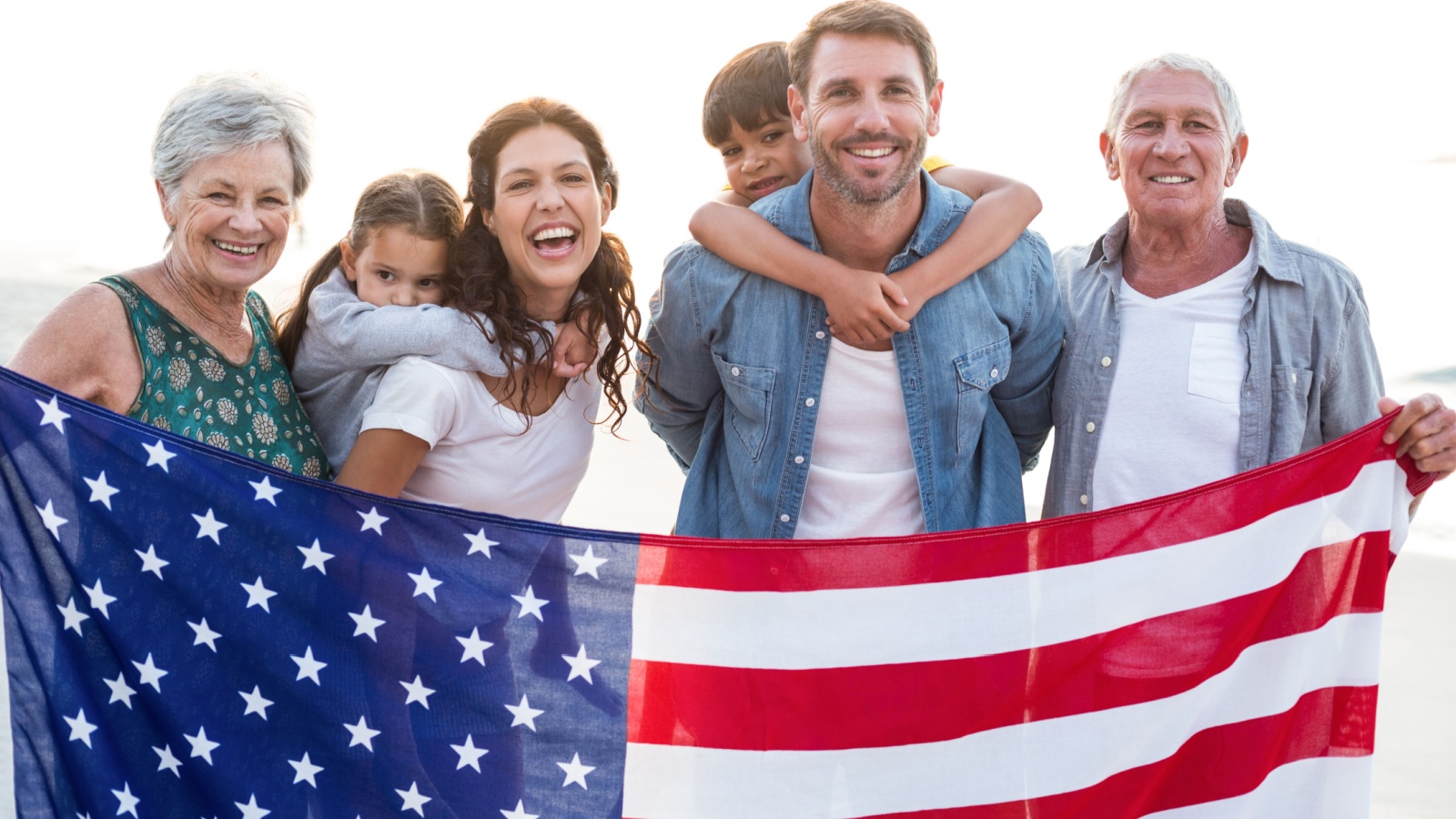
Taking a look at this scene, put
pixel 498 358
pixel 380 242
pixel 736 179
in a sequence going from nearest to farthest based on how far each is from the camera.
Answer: pixel 498 358 → pixel 380 242 → pixel 736 179

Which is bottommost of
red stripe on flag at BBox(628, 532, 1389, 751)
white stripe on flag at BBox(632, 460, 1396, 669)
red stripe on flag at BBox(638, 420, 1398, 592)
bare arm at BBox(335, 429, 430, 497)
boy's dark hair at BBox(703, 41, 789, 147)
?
red stripe on flag at BBox(628, 532, 1389, 751)

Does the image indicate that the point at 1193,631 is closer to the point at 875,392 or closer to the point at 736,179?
the point at 875,392

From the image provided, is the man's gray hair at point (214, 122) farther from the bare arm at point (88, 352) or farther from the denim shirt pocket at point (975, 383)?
the denim shirt pocket at point (975, 383)

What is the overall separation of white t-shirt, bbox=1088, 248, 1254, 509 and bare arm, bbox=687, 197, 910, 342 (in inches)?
25.9

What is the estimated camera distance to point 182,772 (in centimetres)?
234

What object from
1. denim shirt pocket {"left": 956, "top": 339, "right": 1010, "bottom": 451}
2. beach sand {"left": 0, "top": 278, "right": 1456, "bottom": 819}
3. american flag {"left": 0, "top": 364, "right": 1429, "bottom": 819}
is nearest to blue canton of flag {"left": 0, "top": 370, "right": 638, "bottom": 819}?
american flag {"left": 0, "top": 364, "right": 1429, "bottom": 819}

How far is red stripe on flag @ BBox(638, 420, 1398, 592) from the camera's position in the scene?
2.41m

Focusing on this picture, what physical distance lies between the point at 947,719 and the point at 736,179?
6.60 ft

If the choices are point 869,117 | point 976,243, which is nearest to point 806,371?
point 976,243

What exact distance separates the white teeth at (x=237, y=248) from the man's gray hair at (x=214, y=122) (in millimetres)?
144

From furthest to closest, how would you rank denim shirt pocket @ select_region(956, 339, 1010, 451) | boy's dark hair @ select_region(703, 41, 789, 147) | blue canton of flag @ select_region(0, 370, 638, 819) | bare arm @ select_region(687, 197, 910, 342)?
boy's dark hair @ select_region(703, 41, 789, 147) < denim shirt pocket @ select_region(956, 339, 1010, 451) < bare arm @ select_region(687, 197, 910, 342) < blue canton of flag @ select_region(0, 370, 638, 819)

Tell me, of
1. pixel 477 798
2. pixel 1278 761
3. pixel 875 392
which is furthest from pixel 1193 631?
pixel 477 798

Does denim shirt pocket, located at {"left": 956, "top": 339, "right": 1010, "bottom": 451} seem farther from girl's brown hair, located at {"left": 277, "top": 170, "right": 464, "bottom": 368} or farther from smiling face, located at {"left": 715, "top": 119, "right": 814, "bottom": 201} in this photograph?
girl's brown hair, located at {"left": 277, "top": 170, "right": 464, "bottom": 368}

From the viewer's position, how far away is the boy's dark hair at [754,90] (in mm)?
3701
